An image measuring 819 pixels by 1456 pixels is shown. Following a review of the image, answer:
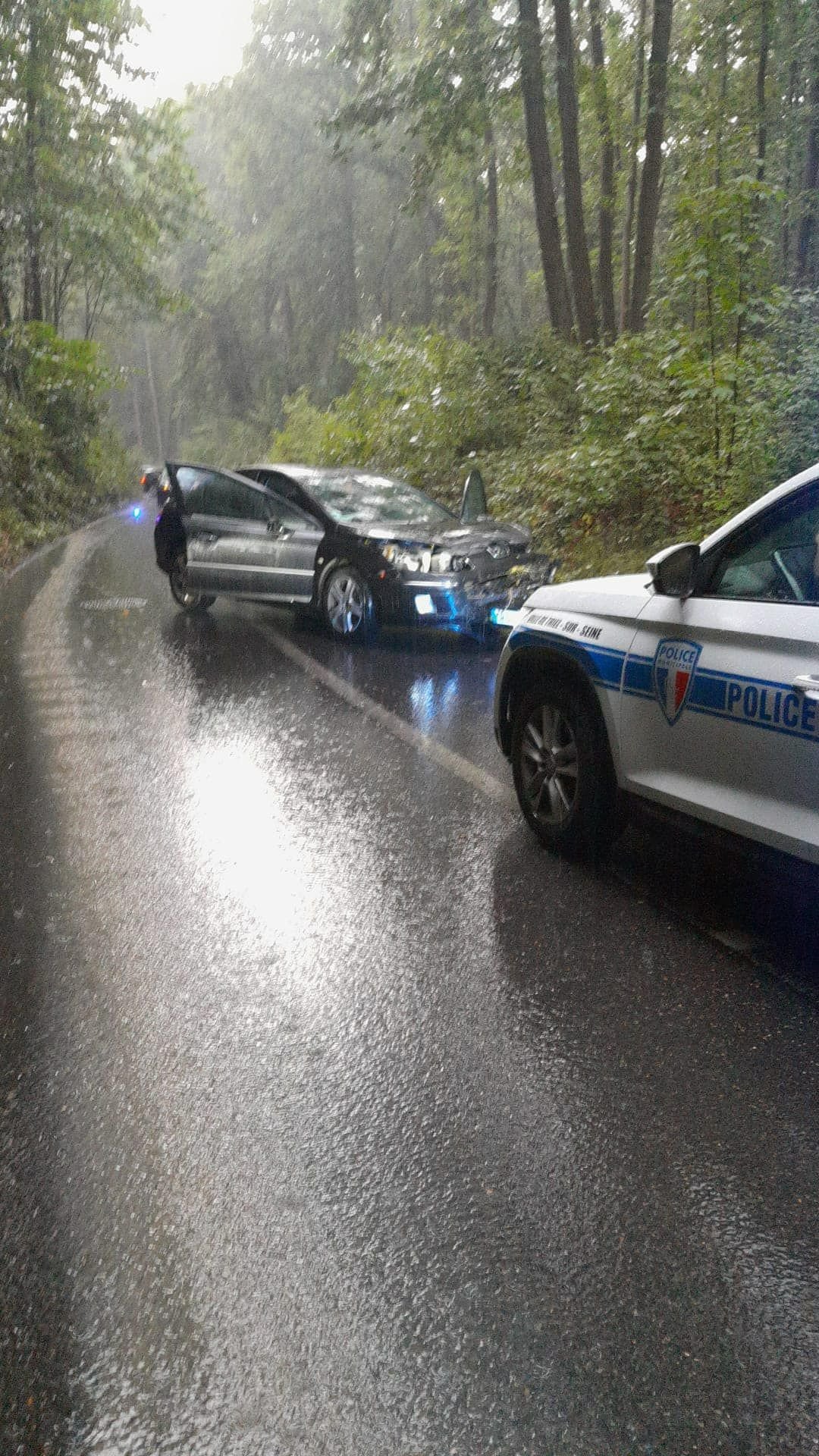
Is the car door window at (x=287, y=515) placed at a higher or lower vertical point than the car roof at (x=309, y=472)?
→ lower

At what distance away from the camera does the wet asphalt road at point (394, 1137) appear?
8.04ft

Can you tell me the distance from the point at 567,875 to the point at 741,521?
1.71 m

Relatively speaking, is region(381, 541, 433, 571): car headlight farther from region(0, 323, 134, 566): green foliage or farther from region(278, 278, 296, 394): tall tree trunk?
region(278, 278, 296, 394): tall tree trunk

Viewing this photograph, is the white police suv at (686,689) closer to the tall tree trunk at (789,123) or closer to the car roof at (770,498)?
the car roof at (770,498)

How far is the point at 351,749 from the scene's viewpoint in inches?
300

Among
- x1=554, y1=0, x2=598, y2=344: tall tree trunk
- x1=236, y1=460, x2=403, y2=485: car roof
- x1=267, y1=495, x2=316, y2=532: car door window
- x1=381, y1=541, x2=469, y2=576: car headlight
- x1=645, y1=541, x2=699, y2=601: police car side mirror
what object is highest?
x1=554, y1=0, x2=598, y2=344: tall tree trunk

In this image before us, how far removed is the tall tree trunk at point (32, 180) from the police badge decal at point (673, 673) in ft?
108

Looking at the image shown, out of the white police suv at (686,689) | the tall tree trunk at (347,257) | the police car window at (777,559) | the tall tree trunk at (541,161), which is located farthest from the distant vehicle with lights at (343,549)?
the tall tree trunk at (347,257)

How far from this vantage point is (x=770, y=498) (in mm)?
4391

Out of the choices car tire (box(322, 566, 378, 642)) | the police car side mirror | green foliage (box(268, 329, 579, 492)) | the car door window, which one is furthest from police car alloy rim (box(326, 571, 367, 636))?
green foliage (box(268, 329, 579, 492))

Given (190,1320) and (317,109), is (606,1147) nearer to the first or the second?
(190,1320)

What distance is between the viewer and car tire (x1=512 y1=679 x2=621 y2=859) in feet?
17.0

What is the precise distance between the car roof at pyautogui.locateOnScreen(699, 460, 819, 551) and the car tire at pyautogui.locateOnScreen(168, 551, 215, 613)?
9798 mm

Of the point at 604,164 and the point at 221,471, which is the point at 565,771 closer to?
the point at 221,471
